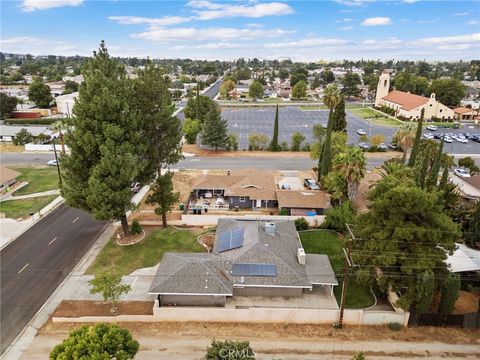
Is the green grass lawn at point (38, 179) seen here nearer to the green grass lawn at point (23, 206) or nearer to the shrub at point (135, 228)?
the green grass lawn at point (23, 206)

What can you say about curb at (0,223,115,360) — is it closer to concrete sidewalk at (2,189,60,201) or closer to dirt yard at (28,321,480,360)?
dirt yard at (28,321,480,360)

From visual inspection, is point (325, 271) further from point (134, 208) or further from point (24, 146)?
point (24, 146)

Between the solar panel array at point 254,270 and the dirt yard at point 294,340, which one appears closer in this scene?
the dirt yard at point 294,340

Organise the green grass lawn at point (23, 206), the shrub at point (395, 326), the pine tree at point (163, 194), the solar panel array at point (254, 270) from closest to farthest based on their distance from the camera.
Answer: the shrub at point (395, 326) → the solar panel array at point (254, 270) → the pine tree at point (163, 194) → the green grass lawn at point (23, 206)

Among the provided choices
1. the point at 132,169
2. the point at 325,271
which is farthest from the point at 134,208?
the point at 325,271

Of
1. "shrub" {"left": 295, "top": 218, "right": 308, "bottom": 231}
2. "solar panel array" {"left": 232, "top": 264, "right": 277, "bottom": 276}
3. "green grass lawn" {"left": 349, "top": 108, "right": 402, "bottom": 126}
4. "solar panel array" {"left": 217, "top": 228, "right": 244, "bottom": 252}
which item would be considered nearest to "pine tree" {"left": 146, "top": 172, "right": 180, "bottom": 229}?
"solar panel array" {"left": 217, "top": 228, "right": 244, "bottom": 252}

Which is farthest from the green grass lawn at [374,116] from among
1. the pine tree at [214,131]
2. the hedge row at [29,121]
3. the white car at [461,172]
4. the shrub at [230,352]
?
the hedge row at [29,121]
